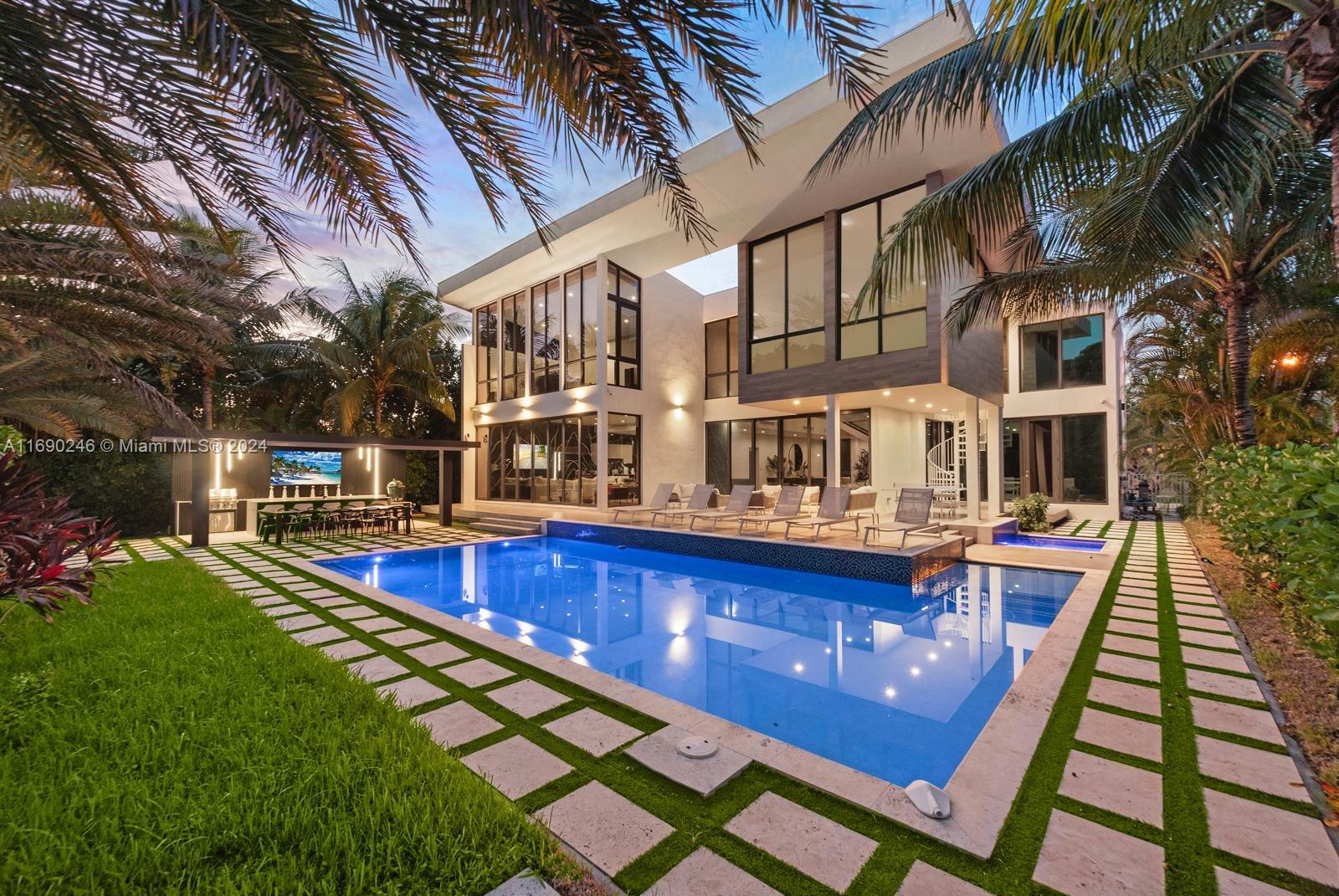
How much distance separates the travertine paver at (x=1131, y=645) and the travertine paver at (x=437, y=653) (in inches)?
216

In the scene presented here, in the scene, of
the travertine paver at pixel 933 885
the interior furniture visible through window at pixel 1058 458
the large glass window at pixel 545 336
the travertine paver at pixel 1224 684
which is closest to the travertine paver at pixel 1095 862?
the travertine paver at pixel 933 885

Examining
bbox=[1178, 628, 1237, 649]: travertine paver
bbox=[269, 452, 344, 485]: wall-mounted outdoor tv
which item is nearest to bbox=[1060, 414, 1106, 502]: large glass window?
bbox=[1178, 628, 1237, 649]: travertine paver

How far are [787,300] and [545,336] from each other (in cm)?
763

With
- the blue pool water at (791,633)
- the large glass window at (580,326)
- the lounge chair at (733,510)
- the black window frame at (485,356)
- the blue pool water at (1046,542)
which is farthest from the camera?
the black window frame at (485,356)

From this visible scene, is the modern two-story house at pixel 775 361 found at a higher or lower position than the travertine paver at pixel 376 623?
higher

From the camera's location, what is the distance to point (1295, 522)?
11.1 ft

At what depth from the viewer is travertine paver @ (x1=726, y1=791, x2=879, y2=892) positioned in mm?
2143

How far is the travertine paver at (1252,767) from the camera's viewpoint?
265cm

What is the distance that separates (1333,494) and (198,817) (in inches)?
191

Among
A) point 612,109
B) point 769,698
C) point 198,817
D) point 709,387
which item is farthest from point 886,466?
point 198,817

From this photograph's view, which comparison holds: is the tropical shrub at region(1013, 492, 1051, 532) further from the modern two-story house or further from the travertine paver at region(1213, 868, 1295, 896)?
the travertine paver at region(1213, 868, 1295, 896)

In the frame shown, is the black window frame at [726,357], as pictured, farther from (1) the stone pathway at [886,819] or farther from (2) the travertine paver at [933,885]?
(2) the travertine paver at [933,885]

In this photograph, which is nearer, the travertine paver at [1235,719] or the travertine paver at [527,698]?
the travertine paver at [1235,719]

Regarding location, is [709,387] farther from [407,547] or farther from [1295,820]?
[1295,820]
